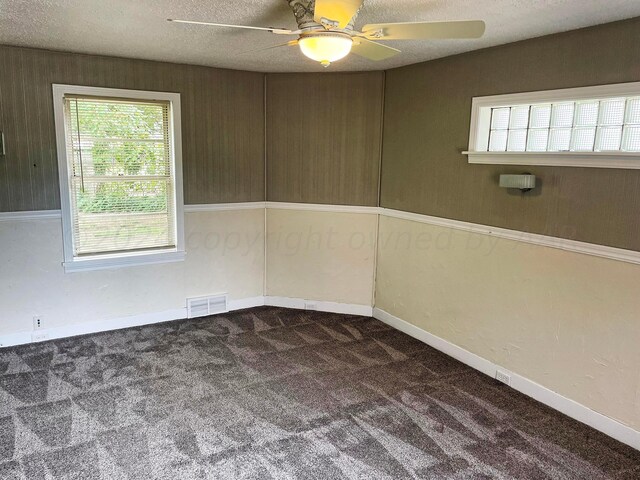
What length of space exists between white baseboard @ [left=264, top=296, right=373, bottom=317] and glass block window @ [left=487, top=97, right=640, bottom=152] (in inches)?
84.0

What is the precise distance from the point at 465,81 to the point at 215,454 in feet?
10.5

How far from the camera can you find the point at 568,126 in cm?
299

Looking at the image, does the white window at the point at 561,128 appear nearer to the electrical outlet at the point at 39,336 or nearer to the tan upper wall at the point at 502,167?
the tan upper wall at the point at 502,167

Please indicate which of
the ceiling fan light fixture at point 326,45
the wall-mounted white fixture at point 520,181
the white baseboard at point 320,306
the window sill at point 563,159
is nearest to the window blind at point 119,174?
the white baseboard at point 320,306

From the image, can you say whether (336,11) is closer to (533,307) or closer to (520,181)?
(520,181)

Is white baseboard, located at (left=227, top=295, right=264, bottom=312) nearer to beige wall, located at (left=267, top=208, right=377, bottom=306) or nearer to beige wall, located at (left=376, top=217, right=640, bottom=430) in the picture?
beige wall, located at (left=267, top=208, right=377, bottom=306)

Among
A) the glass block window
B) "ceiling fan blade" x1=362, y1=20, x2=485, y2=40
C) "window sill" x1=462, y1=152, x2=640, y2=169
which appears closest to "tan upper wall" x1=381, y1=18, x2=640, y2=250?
"window sill" x1=462, y1=152, x2=640, y2=169

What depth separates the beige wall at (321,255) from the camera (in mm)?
4723

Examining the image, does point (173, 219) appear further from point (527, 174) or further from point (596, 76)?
point (596, 76)

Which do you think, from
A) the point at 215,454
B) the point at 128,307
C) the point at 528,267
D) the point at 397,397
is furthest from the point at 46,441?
the point at 528,267

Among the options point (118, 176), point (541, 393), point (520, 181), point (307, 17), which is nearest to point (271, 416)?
point (541, 393)

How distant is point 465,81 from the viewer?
3.58 metres

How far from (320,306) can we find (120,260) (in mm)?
2056

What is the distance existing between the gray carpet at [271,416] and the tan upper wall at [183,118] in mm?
1463
